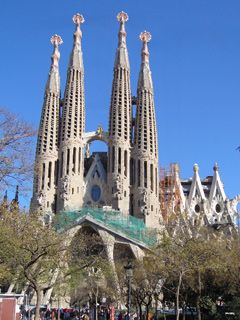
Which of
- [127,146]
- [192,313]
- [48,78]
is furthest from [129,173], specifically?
[192,313]

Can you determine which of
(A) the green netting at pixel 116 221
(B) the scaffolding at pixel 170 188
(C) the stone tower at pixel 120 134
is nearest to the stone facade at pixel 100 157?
(C) the stone tower at pixel 120 134

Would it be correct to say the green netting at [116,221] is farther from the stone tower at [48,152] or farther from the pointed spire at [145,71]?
the pointed spire at [145,71]

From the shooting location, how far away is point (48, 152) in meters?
73.7

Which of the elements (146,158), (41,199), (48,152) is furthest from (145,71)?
(41,199)

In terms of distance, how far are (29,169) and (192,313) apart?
22.5m

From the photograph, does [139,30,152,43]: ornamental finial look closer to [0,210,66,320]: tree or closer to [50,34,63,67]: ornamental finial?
[50,34,63,67]: ornamental finial

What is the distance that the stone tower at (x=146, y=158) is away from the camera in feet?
236

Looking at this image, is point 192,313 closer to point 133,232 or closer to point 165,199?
point 133,232

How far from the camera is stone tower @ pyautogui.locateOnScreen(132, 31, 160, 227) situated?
7188 cm

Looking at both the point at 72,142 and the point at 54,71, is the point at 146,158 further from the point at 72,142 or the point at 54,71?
the point at 54,71

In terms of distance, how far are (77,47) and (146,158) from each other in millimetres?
22142

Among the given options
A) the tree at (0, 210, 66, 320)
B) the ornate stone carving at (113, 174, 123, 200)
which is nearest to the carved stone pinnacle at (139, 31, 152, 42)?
the ornate stone carving at (113, 174, 123, 200)

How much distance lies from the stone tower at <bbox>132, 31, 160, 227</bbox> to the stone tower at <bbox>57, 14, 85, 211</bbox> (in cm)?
825

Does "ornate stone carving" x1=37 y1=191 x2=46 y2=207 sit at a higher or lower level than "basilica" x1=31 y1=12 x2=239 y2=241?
lower
